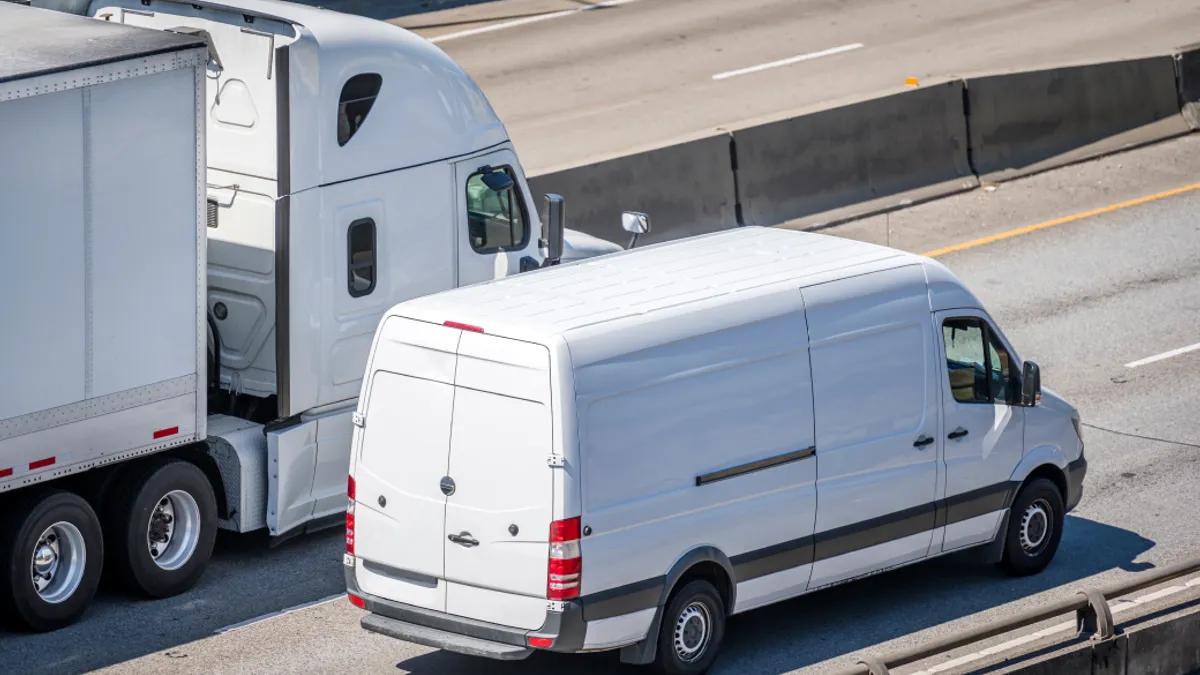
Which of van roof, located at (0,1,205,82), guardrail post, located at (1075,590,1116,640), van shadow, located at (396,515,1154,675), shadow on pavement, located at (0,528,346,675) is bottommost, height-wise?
shadow on pavement, located at (0,528,346,675)

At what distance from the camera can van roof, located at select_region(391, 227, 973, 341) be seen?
10812mm

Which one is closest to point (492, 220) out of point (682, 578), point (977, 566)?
point (682, 578)

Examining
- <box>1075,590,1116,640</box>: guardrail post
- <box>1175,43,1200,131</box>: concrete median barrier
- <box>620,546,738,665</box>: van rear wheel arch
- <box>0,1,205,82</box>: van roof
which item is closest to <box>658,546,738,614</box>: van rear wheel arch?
<box>620,546,738,665</box>: van rear wheel arch

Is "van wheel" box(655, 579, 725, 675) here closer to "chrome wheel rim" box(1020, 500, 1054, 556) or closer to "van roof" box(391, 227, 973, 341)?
"van roof" box(391, 227, 973, 341)

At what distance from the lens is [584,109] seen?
25.2 m

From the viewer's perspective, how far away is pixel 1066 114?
24062 millimetres

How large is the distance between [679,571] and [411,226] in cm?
374

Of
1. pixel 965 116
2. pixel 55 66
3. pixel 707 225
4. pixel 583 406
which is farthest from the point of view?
pixel 965 116

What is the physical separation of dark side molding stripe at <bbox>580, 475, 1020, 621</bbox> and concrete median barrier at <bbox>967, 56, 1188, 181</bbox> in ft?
36.1

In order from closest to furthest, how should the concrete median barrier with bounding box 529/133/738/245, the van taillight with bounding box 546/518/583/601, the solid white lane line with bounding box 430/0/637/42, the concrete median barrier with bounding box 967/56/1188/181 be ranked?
the van taillight with bounding box 546/518/583/601, the concrete median barrier with bounding box 529/133/738/245, the concrete median barrier with bounding box 967/56/1188/181, the solid white lane line with bounding box 430/0/637/42

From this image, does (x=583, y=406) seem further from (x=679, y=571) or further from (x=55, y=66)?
(x=55, y=66)

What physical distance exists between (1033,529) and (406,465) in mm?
4494

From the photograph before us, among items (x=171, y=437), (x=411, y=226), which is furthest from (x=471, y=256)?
(x=171, y=437)

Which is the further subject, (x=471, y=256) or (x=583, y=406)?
(x=471, y=256)
